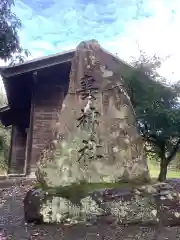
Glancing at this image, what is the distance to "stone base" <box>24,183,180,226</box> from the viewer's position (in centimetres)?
401

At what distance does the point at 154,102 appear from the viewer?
11523 mm

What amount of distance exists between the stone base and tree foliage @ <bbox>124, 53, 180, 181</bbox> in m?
7.10

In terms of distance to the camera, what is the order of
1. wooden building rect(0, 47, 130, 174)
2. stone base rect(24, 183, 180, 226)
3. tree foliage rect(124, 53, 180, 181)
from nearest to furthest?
stone base rect(24, 183, 180, 226) < wooden building rect(0, 47, 130, 174) < tree foliage rect(124, 53, 180, 181)

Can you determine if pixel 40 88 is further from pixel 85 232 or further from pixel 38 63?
pixel 85 232

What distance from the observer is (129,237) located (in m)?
3.58

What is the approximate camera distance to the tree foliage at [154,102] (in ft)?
36.9

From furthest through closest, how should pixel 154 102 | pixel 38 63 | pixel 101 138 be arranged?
pixel 154 102
pixel 38 63
pixel 101 138

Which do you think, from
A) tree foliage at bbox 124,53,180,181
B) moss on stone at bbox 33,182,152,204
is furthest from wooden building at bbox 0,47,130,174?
moss on stone at bbox 33,182,152,204

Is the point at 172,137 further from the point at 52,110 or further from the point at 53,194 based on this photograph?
the point at 53,194

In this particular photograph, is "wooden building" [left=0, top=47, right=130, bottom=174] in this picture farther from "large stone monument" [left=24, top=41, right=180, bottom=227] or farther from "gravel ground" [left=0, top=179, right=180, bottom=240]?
"gravel ground" [left=0, top=179, right=180, bottom=240]

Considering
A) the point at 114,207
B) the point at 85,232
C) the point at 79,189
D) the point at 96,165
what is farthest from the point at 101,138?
the point at 85,232

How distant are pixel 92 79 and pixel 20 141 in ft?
44.6

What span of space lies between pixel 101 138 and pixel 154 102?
24.3 ft

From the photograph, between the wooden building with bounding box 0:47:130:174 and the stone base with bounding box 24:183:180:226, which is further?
the wooden building with bounding box 0:47:130:174
